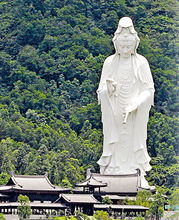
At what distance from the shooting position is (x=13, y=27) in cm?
6875

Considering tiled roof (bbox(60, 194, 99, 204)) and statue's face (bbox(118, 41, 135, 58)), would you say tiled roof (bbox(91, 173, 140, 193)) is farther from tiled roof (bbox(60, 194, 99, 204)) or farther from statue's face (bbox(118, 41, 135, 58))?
statue's face (bbox(118, 41, 135, 58))

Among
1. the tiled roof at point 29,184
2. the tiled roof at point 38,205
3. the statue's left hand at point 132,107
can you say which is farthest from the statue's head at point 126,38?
the tiled roof at point 38,205

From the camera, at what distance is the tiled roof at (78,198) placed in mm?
37656

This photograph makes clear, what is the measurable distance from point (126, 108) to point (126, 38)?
2270 millimetres

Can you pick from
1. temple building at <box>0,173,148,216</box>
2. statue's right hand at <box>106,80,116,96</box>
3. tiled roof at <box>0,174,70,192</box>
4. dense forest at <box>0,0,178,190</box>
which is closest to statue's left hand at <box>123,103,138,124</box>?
statue's right hand at <box>106,80,116,96</box>

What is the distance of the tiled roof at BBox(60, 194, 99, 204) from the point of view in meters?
37.7

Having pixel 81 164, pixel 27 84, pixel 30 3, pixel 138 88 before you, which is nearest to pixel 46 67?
pixel 27 84

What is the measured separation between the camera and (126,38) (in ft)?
136

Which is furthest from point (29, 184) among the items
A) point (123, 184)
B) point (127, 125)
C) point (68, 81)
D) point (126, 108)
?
point (68, 81)

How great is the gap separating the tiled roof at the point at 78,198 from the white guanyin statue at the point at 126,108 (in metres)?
3.28

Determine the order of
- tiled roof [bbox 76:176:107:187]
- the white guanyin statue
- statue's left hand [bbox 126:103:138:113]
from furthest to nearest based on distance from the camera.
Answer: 1. the white guanyin statue
2. statue's left hand [bbox 126:103:138:113]
3. tiled roof [bbox 76:176:107:187]

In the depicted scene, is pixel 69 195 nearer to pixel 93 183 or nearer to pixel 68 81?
pixel 93 183

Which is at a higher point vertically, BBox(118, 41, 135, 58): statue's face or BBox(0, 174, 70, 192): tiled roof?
BBox(118, 41, 135, 58): statue's face

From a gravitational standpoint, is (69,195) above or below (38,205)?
above
